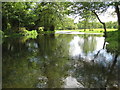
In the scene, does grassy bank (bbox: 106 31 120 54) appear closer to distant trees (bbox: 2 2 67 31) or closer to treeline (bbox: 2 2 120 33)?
treeline (bbox: 2 2 120 33)

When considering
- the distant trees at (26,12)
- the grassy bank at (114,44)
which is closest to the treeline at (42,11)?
the distant trees at (26,12)

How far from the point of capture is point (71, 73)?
3.04 metres

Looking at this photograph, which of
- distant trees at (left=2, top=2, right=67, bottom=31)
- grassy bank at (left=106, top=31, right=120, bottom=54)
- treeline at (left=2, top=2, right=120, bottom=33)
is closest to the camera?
grassy bank at (left=106, top=31, right=120, bottom=54)

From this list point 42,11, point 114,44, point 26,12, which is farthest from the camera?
point 42,11

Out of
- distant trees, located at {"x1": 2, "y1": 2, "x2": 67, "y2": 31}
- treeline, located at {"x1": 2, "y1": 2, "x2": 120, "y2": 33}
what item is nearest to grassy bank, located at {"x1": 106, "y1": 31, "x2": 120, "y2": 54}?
treeline, located at {"x1": 2, "y1": 2, "x2": 120, "y2": 33}

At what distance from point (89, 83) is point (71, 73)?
623 millimetres

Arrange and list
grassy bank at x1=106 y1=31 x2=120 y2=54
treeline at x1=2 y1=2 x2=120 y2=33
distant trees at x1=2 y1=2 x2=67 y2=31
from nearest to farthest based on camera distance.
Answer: grassy bank at x1=106 y1=31 x2=120 y2=54, treeline at x1=2 y1=2 x2=120 y2=33, distant trees at x1=2 y1=2 x2=67 y2=31

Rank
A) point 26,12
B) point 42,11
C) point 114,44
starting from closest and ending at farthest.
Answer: point 114,44, point 26,12, point 42,11

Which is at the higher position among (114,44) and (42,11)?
(42,11)

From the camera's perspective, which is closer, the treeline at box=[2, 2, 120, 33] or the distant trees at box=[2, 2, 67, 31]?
the treeline at box=[2, 2, 120, 33]

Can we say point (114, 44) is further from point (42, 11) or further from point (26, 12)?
point (42, 11)

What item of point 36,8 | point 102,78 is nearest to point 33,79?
point 102,78

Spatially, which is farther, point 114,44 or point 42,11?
point 42,11

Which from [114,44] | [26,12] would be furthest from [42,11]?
[114,44]
